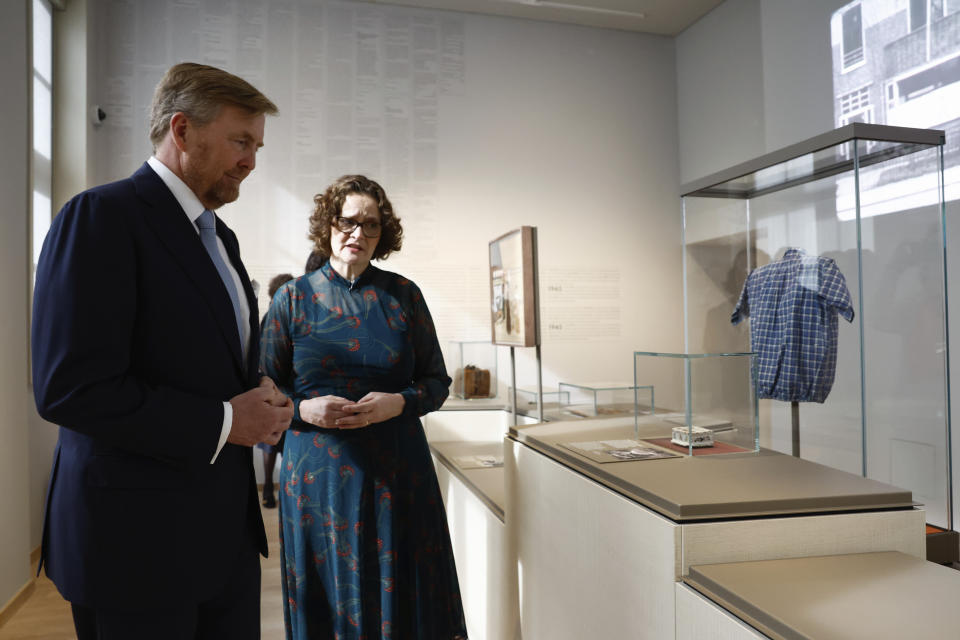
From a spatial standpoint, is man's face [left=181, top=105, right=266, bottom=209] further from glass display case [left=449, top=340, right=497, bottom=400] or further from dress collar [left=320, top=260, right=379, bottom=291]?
glass display case [left=449, top=340, right=497, bottom=400]

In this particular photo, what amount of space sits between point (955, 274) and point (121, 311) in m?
3.47

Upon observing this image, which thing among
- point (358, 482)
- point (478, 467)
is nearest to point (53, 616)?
point (478, 467)

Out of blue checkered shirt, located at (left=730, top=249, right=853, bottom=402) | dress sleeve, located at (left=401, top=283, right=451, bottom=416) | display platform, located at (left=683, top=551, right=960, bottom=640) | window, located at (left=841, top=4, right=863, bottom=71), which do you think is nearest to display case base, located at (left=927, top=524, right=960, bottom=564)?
blue checkered shirt, located at (left=730, top=249, right=853, bottom=402)

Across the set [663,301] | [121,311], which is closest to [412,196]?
[663,301]

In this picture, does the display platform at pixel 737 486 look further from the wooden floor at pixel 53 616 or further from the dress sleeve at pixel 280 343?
the wooden floor at pixel 53 616

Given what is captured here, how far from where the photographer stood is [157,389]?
1.07m

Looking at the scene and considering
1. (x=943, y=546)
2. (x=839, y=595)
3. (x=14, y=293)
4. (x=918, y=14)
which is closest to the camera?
(x=839, y=595)

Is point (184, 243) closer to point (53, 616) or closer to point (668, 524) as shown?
point (668, 524)

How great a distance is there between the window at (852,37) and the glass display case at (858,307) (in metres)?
2.47

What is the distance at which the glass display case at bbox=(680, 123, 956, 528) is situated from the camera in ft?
6.70

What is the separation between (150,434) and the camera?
1.04m

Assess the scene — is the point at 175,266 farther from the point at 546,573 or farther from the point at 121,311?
the point at 546,573

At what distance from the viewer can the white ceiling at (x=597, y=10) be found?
19.3 ft

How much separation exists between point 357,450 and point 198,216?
896 mm
